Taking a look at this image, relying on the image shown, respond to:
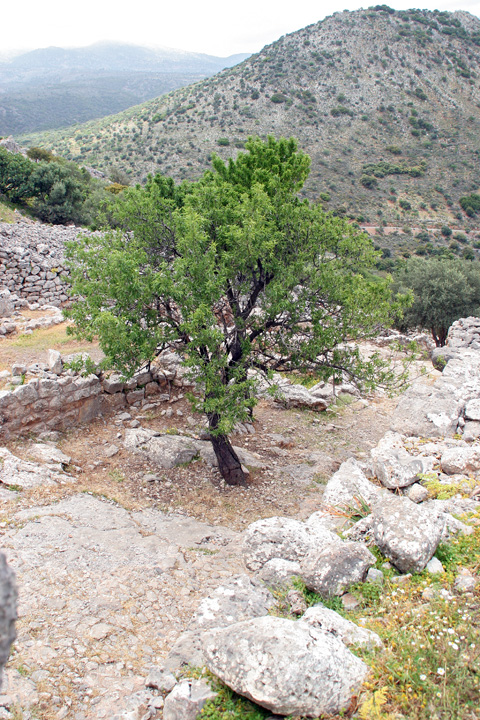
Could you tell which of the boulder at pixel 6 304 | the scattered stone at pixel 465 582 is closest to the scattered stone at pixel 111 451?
the scattered stone at pixel 465 582

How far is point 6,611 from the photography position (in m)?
2.17

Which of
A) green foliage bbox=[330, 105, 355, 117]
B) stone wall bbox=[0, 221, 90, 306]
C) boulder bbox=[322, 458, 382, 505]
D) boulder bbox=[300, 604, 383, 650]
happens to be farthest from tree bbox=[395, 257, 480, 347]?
green foliage bbox=[330, 105, 355, 117]

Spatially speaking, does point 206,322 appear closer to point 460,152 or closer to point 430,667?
point 430,667

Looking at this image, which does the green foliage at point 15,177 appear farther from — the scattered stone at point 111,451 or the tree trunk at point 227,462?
the tree trunk at point 227,462

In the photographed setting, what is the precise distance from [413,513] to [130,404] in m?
9.19

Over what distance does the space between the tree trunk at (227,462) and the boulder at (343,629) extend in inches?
237

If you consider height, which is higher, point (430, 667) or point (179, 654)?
point (430, 667)

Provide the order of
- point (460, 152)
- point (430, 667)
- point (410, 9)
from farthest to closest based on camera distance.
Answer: point (410, 9) < point (460, 152) < point (430, 667)

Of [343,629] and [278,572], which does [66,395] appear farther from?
[343,629]

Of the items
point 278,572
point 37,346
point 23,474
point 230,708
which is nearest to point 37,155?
point 37,346

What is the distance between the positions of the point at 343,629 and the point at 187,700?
1.54m

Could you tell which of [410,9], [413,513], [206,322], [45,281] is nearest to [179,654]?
[413,513]

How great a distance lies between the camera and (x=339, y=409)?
15695 mm

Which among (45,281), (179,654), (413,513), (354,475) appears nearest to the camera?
(179,654)
